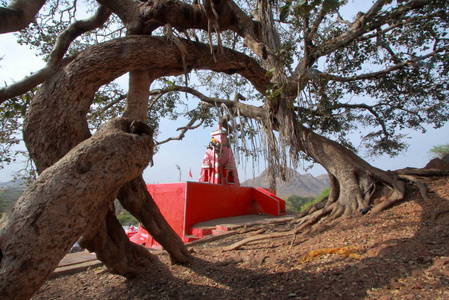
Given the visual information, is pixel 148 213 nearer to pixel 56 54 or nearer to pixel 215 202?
pixel 56 54

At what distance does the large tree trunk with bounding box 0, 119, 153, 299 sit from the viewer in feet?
4.83

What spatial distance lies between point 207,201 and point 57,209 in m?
8.52

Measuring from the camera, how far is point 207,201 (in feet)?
32.7

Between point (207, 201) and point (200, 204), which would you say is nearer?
point (200, 204)

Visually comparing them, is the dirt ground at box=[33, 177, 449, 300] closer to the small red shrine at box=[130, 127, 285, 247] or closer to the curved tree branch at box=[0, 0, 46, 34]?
the curved tree branch at box=[0, 0, 46, 34]

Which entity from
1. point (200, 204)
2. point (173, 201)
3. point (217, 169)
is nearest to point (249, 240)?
point (200, 204)

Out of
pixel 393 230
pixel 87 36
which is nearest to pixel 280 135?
pixel 393 230

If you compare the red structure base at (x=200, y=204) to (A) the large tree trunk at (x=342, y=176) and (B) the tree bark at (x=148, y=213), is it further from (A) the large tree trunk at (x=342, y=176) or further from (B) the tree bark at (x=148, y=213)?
(B) the tree bark at (x=148, y=213)

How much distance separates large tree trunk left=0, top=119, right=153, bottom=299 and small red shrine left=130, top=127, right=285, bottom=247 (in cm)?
482

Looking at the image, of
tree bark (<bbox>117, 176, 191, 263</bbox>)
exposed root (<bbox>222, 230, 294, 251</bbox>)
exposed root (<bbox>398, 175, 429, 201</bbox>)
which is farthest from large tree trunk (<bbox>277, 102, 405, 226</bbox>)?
tree bark (<bbox>117, 176, 191, 263</bbox>)

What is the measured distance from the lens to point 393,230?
3.59 meters

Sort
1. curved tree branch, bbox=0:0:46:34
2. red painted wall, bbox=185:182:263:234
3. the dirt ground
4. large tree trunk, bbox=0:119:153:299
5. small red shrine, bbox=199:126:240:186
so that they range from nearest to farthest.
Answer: large tree trunk, bbox=0:119:153:299 < the dirt ground < curved tree branch, bbox=0:0:46:34 < red painted wall, bbox=185:182:263:234 < small red shrine, bbox=199:126:240:186

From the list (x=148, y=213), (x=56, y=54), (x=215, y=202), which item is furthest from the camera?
(x=215, y=202)

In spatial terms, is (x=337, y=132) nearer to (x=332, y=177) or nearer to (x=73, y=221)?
(x=332, y=177)
